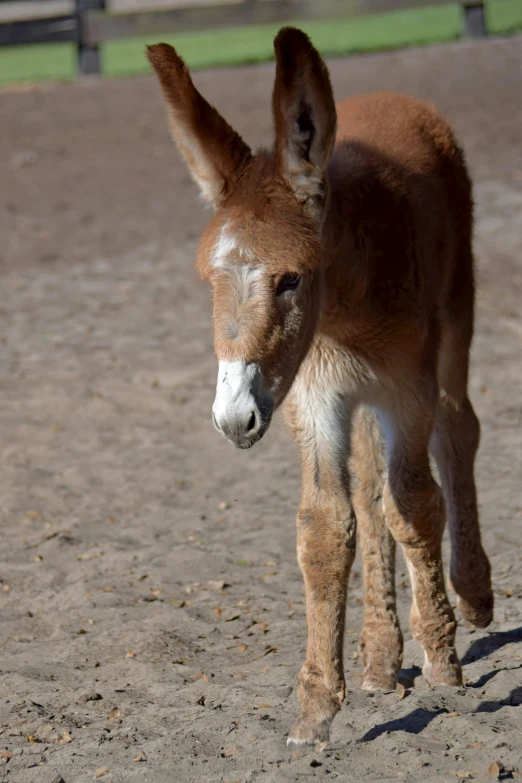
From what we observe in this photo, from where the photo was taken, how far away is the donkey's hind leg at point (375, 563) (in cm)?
425

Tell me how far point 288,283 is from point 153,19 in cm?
1638

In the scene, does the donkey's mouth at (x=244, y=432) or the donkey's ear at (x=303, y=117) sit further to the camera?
the donkey's ear at (x=303, y=117)

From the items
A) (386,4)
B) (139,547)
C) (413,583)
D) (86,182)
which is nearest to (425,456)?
(413,583)

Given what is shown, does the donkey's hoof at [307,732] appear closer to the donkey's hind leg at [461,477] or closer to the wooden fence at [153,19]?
the donkey's hind leg at [461,477]

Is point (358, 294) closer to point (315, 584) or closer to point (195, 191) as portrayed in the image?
point (315, 584)

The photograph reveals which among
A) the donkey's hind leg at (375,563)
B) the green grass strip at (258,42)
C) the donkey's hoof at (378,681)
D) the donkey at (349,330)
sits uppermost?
the donkey at (349,330)

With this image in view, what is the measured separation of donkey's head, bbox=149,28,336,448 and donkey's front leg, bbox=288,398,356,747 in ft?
2.22

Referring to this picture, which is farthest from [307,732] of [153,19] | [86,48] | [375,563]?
[86,48]

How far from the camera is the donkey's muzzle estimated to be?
119 inches

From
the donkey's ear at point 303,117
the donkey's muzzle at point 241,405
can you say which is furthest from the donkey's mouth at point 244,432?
the donkey's ear at point 303,117

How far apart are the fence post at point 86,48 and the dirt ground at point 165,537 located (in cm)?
681

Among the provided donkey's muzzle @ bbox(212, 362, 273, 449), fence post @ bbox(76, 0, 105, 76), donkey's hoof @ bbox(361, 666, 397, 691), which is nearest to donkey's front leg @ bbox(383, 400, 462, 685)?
donkey's hoof @ bbox(361, 666, 397, 691)

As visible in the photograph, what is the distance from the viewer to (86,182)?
1314 cm

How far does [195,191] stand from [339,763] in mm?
9829
